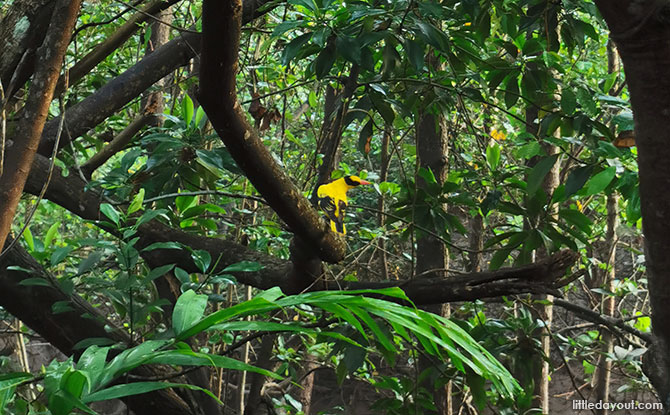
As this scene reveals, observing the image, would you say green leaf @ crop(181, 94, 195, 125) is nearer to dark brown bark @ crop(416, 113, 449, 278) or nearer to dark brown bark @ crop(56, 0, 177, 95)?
dark brown bark @ crop(56, 0, 177, 95)

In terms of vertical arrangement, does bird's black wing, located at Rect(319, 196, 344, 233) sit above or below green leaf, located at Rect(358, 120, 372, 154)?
below

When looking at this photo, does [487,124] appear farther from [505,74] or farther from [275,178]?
[275,178]

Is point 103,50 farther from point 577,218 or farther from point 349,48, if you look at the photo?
point 577,218

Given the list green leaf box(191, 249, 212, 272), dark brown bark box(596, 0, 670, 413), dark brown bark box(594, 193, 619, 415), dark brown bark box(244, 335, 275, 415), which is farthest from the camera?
dark brown bark box(594, 193, 619, 415)

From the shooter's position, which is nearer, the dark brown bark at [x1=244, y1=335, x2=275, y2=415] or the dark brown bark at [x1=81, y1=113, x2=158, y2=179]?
the dark brown bark at [x1=244, y1=335, x2=275, y2=415]

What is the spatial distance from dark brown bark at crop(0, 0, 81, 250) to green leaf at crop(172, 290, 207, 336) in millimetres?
301

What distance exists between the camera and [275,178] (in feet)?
3.87

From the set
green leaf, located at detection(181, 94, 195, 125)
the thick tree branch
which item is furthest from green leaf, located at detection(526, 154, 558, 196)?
green leaf, located at detection(181, 94, 195, 125)

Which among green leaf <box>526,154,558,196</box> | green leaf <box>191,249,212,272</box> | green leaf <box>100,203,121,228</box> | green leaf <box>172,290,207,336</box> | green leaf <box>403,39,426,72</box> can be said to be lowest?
green leaf <box>172,290,207,336</box>

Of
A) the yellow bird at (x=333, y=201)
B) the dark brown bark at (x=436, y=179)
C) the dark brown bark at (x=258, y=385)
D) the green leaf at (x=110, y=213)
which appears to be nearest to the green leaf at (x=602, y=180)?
the yellow bird at (x=333, y=201)

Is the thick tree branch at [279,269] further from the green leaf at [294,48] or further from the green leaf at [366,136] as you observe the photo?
the green leaf at [294,48]

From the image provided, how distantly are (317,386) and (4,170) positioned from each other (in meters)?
5.42

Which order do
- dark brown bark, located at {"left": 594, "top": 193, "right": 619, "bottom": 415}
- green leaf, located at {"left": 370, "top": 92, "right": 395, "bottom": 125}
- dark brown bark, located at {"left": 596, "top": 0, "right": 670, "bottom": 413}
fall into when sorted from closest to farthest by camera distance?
dark brown bark, located at {"left": 596, "top": 0, "right": 670, "bottom": 413} → green leaf, located at {"left": 370, "top": 92, "right": 395, "bottom": 125} → dark brown bark, located at {"left": 594, "top": 193, "right": 619, "bottom": 415}

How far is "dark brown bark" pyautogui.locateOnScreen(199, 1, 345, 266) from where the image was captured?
2.82 feet
